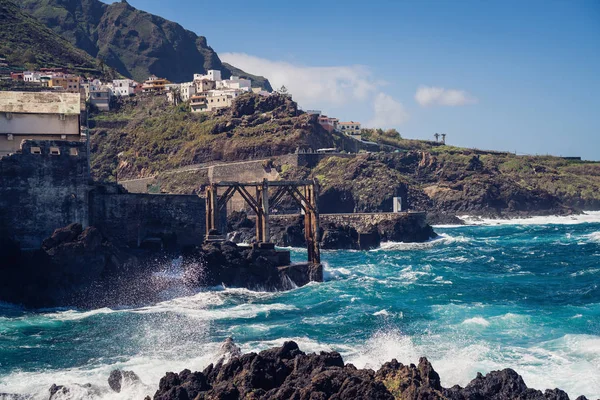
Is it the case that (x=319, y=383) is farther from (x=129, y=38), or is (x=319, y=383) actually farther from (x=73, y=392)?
(x=129, y=38)

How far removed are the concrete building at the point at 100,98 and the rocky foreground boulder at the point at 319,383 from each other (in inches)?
3841

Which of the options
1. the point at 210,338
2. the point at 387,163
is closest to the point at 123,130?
the point at 387,163

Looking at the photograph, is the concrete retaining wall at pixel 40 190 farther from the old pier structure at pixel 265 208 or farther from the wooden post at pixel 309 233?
the wooden post at pixel 309 233

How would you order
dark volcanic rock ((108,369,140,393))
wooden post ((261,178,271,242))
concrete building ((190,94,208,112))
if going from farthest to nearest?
concrete building ((190,94,208,112)) → wooden post ((261,178,271,242)) → dark volcanic rock ((108,369,140,393))

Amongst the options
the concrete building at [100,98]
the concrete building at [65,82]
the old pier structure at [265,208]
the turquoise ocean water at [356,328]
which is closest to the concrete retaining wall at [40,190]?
the turquoise ocean water at [356,328]

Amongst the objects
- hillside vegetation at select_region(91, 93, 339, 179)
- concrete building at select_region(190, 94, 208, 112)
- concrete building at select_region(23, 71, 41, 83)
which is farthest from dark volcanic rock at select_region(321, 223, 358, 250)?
concrete building at select_region(190, 94, 208, 112)

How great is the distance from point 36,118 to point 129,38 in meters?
150

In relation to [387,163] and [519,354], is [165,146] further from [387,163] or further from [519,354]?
[519,354]

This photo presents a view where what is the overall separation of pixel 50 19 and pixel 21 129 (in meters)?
143

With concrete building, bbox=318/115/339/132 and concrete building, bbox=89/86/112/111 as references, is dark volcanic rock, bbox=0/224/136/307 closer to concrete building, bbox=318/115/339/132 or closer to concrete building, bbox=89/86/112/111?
concrete building, bbox=318/115/339/132

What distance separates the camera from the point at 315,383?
1767cm

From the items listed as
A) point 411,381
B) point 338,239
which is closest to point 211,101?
point 338,239

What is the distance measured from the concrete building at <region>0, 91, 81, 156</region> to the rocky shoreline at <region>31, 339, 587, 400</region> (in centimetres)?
2018

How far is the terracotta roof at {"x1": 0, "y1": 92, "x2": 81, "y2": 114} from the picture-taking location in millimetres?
38906
